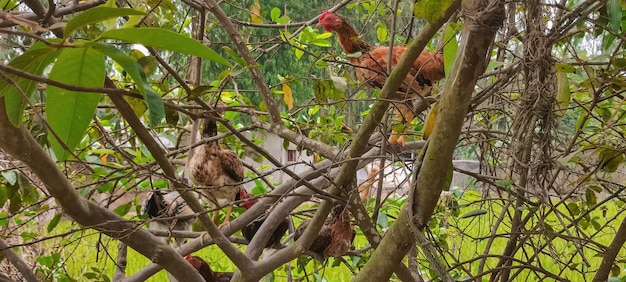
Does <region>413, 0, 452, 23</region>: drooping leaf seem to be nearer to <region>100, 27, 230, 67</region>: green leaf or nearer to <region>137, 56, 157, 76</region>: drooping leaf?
<region>100, 27, 230, 67</region>: green leaf

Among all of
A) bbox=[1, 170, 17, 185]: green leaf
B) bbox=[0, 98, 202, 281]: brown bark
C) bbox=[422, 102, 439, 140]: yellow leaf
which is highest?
bbox=[1, 170, 17, 185]: green leaf

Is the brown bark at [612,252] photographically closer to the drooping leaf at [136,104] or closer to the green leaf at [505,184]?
the green leaf at [505,184]

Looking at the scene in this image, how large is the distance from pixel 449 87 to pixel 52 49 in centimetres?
42

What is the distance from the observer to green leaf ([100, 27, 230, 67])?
0.36m

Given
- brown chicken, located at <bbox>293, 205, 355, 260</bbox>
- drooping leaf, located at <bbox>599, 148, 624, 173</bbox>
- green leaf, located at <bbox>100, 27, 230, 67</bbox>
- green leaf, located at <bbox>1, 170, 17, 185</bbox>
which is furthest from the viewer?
brown chicken, located at <bbox>293, 205, 355, 260</bbox>

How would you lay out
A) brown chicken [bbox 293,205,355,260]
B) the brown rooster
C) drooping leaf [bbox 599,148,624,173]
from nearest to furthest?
1. drooping leaf [bbox 599,148,624,173]
2. brown chicken [bbox 293,205,355,260]
3. the brown rooster

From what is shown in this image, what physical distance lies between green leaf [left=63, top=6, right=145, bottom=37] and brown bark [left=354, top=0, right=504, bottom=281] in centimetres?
37

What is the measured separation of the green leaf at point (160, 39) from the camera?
359 millimetres

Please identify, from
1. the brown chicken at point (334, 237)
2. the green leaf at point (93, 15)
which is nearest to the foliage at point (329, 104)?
the green leaf at point (93, 15)

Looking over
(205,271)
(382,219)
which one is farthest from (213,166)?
(382,219)

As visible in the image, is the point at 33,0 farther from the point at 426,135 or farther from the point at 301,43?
the point at 301,43

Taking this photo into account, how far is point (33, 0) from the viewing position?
0.69m

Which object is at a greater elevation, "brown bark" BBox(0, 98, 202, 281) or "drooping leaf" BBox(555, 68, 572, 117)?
"drooping leaf" BBox(555, 68, 572, 117)

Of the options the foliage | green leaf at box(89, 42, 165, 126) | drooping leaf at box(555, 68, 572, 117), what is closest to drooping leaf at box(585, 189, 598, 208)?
the foliage
